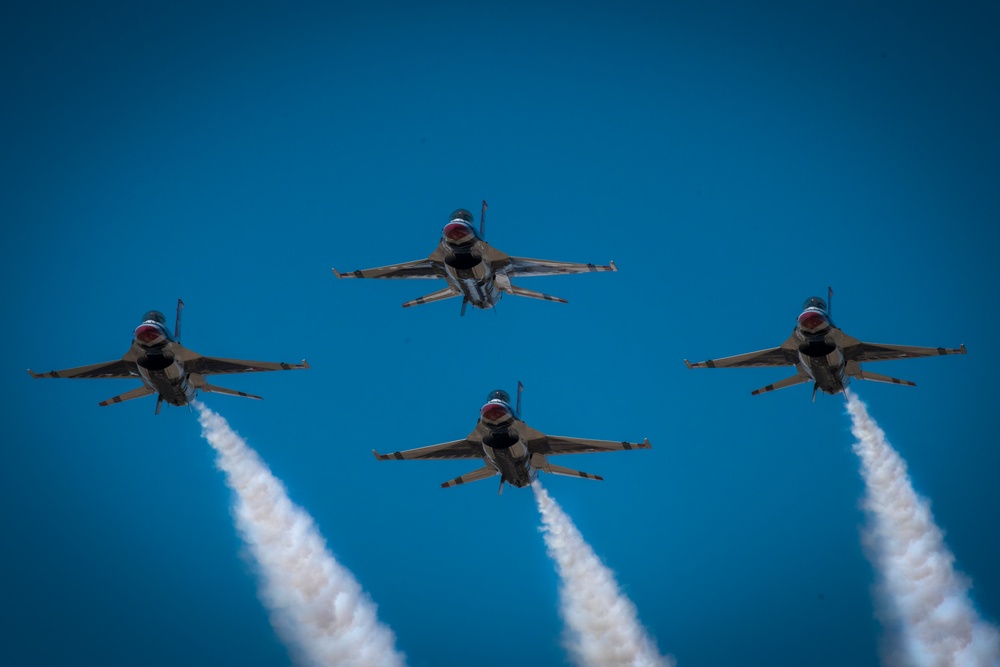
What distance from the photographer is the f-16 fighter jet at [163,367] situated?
69.0 m

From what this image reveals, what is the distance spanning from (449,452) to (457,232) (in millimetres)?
13510

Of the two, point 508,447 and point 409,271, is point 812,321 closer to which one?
point 508,447

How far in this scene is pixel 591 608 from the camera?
3410 inches

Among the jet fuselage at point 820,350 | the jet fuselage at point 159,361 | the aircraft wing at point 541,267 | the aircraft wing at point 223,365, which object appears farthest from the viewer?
the aircraft wing at point 541,267

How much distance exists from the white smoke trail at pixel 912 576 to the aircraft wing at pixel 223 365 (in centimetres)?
3581

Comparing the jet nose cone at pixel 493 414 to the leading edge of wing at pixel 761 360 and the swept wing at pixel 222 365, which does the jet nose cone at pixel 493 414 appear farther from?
the leading edge of wing at pixel 761 360

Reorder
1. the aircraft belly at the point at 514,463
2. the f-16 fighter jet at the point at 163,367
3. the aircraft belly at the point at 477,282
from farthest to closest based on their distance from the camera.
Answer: the aircraft belly at the point at 477,282 < the aircraft belly at the point at 514,463 < the f-16 fighter jet at the point at 163,367

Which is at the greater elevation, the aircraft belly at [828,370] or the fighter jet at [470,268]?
the fighter jet at [470,268]

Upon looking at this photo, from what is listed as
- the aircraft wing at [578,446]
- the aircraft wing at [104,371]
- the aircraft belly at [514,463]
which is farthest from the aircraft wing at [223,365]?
the aircraft wing at [578,446]

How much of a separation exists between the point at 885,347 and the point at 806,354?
5.54 m

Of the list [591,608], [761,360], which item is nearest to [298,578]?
[591,608]

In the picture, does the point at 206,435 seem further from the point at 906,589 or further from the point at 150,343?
the point at 906,589

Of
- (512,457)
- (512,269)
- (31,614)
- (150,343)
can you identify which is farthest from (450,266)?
(31,614)

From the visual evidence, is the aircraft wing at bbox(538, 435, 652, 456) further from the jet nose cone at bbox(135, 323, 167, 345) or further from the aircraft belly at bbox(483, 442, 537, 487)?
the jet nose cone at bbox(135, 323, 167, 345)
